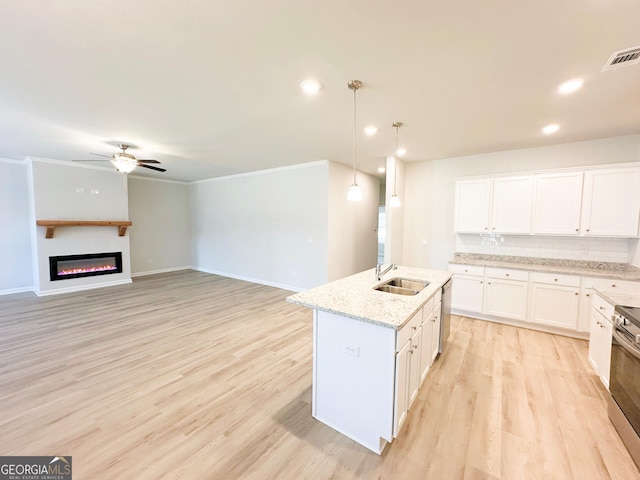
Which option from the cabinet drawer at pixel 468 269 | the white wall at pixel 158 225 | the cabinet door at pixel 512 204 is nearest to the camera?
the cabinet door at pixel 512 204

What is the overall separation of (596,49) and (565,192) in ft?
8.04

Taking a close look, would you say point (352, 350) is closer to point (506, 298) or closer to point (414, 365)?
point (414, 365)

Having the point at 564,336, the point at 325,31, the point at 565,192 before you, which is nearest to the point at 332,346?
the point at 325,31

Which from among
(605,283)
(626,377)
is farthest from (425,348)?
(605,283)

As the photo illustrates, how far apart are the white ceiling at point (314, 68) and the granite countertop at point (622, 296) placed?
5.88 feet

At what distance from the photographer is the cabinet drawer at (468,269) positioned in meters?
3.94

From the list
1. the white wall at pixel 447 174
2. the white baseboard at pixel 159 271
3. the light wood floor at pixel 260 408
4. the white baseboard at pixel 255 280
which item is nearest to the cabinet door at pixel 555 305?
the light wood floor at pixel 260 408

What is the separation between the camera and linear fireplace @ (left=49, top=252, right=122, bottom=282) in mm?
5377

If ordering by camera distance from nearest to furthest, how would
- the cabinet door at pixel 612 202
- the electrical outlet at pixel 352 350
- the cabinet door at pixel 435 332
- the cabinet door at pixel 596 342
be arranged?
1. the electrical outlet at pixel 352 350
2. the cabinet door at pixel 596 342
3. the cabinet door at pixel 435 332
4. the cabinet door at pixel 612 202

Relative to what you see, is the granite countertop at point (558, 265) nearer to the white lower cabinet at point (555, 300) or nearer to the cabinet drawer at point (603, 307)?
the white lower cabinet at point (555, 300)

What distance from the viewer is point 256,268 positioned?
6484 mm

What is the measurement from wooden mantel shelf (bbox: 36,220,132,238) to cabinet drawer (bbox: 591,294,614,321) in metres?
8.06

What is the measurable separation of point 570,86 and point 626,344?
2.07 m

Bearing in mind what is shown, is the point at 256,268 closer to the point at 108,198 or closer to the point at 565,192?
the point at 108,198
